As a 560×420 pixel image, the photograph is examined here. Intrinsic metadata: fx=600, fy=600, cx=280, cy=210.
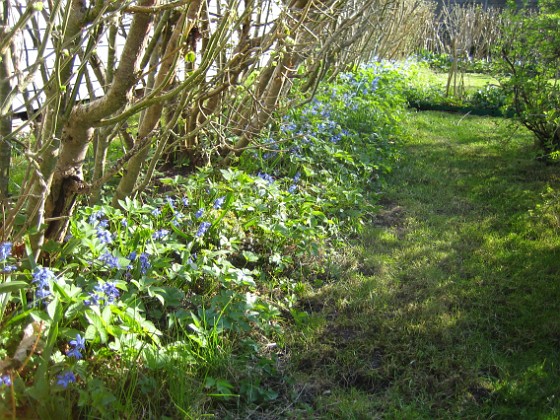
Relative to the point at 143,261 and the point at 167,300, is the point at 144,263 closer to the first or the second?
the point at 143,261

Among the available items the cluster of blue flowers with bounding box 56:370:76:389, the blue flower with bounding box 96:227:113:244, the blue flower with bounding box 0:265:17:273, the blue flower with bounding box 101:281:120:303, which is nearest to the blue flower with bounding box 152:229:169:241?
the blue flower with bounding box 96:227:113:244

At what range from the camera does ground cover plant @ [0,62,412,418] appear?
7.73 feet

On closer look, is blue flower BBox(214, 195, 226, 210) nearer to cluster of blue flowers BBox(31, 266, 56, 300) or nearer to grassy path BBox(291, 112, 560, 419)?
grassy path BBox(291, 112, 560, 419)

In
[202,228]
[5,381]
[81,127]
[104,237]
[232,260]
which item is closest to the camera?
[5,381]

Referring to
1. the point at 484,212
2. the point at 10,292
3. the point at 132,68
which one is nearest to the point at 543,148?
the point at 484,212

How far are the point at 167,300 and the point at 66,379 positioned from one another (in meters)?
0.74

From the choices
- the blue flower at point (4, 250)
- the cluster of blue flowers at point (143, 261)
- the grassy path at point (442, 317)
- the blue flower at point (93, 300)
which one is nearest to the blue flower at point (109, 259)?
the cluster of blue flowers at point (143, 261)

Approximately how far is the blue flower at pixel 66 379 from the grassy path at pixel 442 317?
1042mm

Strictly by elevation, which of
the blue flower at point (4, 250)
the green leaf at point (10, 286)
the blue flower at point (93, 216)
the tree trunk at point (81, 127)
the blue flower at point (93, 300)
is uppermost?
the tree trunk at point (81, 127)

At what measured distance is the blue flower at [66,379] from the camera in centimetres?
219

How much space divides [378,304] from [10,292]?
2.07 m

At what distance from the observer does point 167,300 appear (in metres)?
2.88

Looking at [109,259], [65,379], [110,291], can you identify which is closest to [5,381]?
[65,379]

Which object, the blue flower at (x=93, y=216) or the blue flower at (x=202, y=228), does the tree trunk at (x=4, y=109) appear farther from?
the blue flower at (x=202, y=228)
